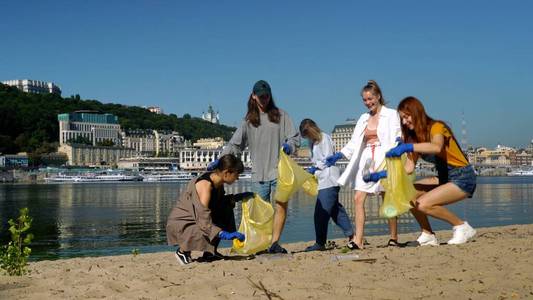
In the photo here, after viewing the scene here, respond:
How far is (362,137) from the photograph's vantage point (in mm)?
6609

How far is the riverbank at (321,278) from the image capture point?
426 cm

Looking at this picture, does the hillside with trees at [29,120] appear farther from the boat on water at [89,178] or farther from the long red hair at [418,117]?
the long red hair at [418,117]

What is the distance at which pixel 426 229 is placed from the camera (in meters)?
6.52

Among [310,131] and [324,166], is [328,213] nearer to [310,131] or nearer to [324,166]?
[324,166]

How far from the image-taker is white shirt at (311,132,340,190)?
693cm

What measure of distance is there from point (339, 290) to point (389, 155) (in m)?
2.05

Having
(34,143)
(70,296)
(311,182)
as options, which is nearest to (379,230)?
(311,182)

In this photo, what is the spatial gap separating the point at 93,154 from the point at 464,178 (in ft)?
538

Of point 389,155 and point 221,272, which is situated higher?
point 389,155

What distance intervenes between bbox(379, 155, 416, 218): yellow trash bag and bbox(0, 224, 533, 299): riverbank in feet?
1.24

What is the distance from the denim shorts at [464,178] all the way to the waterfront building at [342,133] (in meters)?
143

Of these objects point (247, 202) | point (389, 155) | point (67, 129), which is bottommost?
point (247, 202)

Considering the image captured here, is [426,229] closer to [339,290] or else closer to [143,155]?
[339,290]

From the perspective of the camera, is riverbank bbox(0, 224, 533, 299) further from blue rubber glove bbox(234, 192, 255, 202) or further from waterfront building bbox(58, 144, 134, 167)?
waterfront building bbox(58, 144, 134, 167)
